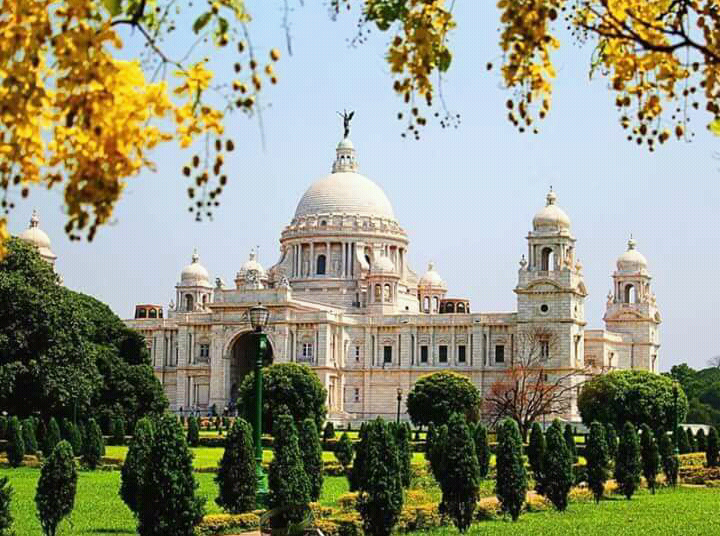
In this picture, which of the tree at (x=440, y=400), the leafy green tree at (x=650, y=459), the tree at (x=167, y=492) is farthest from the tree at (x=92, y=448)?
the tree at (x=440, y=400)

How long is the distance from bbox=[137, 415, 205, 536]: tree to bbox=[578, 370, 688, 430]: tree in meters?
44.6

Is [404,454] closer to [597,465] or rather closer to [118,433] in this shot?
[597,465]

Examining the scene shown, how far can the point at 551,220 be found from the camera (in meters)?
77.2

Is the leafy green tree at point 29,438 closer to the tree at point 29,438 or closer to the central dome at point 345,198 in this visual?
the tree at point 29,438

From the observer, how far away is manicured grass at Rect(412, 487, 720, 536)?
2336cm

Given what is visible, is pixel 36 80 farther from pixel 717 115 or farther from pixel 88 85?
pixel 717 115

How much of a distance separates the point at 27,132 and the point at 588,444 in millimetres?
26664

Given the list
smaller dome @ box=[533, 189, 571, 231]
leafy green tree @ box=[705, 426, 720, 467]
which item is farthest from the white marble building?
leafy green tree @ box=[705, 426, 720, 467]

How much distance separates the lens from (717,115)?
21.4 ft

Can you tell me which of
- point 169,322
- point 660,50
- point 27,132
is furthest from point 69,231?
point 169,322

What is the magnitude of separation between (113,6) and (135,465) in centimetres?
1535

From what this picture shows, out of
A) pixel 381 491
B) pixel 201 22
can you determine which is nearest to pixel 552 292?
pixel 381 491

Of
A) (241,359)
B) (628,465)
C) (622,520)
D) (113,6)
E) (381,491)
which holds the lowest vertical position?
(622,520)

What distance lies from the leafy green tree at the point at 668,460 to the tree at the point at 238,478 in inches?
656
